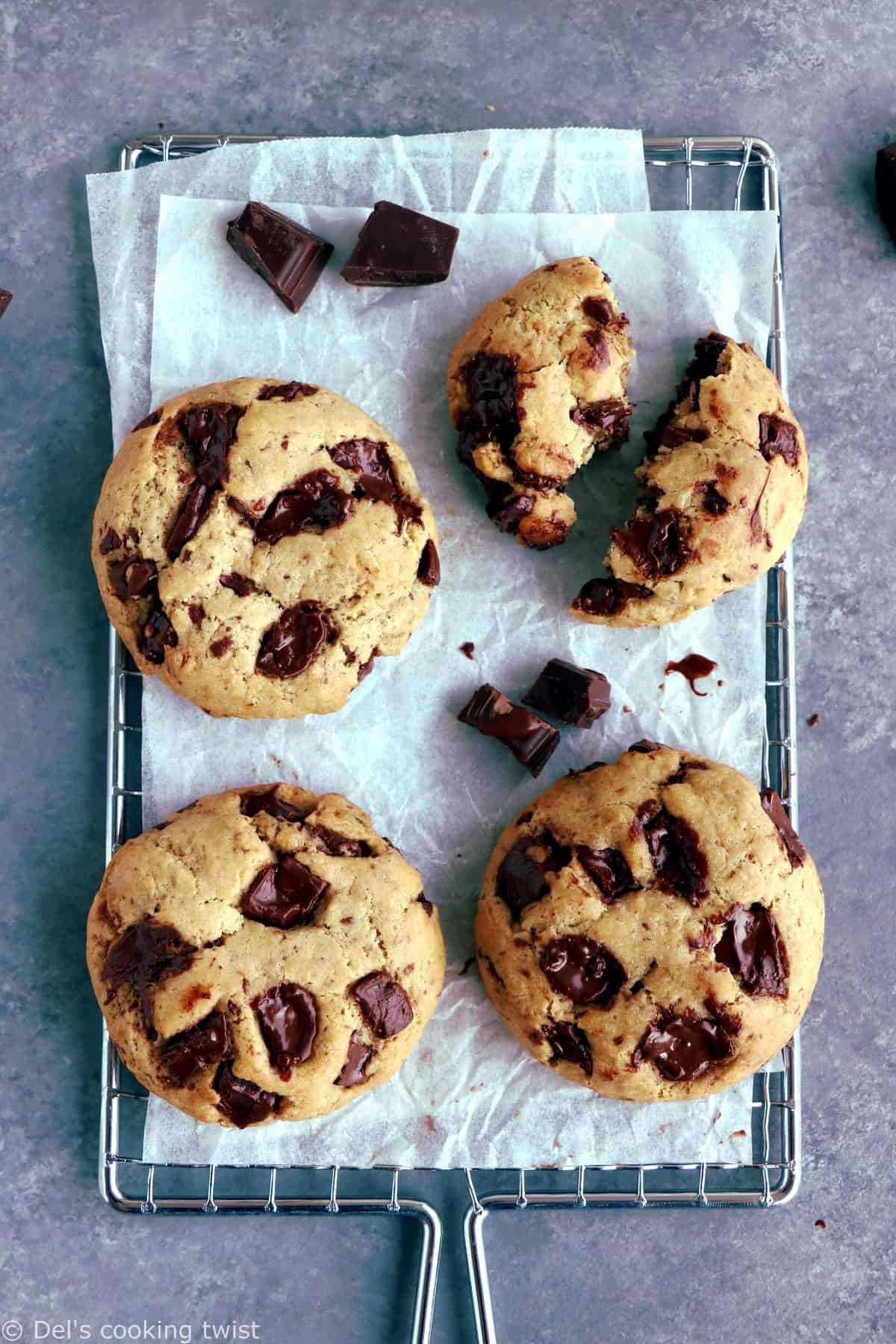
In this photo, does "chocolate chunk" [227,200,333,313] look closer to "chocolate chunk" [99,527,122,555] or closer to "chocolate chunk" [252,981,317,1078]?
"chocolate chunk" [99,527,122,555]

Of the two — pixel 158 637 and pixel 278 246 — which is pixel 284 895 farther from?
pixel 278 246

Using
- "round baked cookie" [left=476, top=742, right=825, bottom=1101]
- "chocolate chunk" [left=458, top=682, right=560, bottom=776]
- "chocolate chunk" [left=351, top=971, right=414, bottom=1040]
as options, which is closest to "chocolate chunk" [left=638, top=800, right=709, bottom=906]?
"round baked cookie" [left=476, top=742, right=825, bottom=1101]

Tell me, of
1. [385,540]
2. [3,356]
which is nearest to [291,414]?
[385,540]

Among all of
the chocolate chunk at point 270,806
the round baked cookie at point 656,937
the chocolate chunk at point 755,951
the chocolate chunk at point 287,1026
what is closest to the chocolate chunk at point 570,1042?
the round baked cookie at point 656,937

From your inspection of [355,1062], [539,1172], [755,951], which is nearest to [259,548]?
[355,1062]

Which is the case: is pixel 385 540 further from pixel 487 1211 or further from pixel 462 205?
pixel 487 1211
